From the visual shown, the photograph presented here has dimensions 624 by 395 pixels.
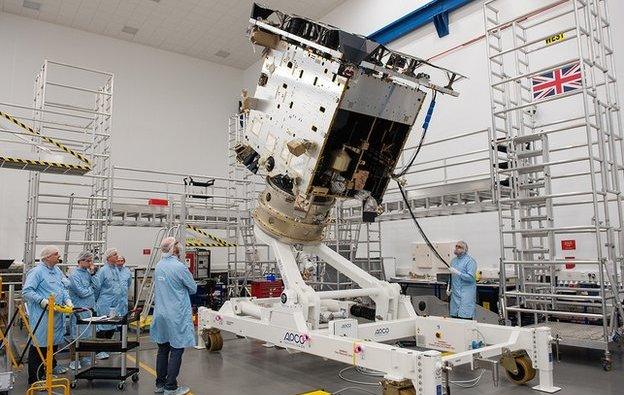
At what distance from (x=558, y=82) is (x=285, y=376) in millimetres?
6737

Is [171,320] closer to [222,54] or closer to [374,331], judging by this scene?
[374,331]

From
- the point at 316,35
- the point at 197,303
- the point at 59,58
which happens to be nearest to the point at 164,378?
the point at 316,35

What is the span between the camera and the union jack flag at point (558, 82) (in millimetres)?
8016

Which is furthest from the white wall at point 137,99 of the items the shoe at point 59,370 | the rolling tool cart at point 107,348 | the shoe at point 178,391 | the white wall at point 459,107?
the shoe at point 178,391

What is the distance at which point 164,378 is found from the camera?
188 inches

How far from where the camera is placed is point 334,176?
530 centimetres

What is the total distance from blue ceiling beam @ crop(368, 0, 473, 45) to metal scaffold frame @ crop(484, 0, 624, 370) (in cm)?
135

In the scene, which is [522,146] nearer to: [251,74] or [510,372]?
[510,372]

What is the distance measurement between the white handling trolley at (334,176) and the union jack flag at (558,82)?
12.8 ft

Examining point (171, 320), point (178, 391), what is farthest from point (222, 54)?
point (178, 391)

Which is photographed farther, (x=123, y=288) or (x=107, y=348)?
(x=123, y=288)

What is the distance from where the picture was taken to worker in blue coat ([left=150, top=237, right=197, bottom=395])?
462 centimetres

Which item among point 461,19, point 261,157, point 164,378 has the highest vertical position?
point 461,19

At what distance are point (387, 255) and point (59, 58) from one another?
1031 cm
